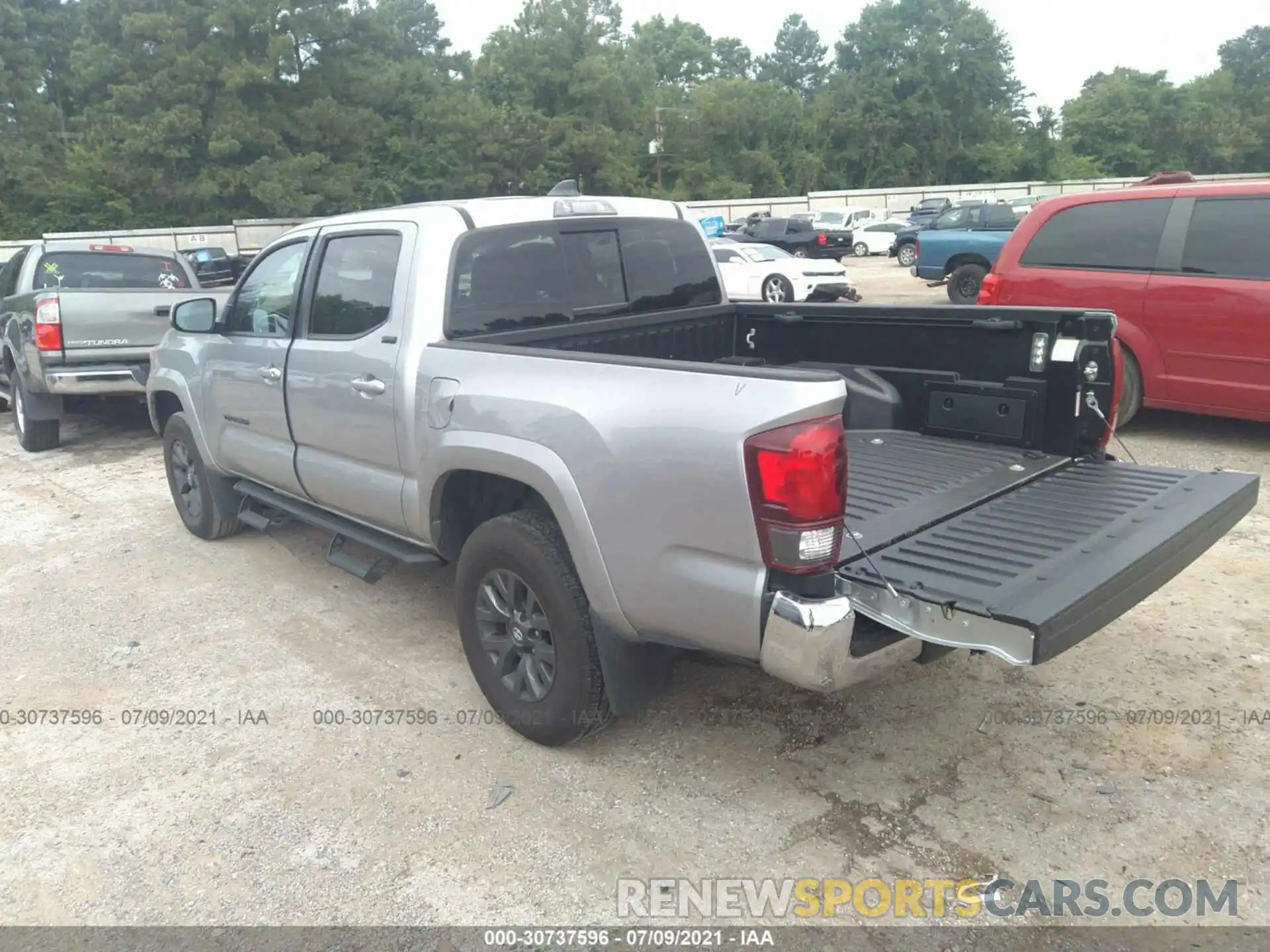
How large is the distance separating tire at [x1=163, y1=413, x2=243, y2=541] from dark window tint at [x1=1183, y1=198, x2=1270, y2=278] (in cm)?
684

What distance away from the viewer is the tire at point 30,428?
8.88m

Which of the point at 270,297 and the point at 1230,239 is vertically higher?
the point at 1230,239

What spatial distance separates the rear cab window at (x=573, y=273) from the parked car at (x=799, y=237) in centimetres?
2521

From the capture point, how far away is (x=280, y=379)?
462cm

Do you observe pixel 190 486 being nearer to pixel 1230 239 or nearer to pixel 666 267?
pixel 666 267

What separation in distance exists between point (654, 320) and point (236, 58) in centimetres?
5339

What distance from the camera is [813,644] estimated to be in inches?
102

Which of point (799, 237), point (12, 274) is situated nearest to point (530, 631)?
point (12, 274)

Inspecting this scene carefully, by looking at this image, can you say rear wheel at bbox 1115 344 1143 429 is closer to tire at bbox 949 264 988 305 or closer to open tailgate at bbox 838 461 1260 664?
open tailgate at bbox 838 461 1260 664

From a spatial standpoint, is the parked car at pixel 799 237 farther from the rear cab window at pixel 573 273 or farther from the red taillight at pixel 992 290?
the rear cab window at pixel 573 273

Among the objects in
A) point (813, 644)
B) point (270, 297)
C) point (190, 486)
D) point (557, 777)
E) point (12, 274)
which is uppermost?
point (270, 297)

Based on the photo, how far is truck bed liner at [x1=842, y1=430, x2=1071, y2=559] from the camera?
3297mm

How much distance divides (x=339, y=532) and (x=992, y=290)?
5.73 metres

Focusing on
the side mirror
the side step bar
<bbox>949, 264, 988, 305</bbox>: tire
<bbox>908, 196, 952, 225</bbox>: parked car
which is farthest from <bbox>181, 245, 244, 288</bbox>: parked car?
<bbox>908, 196, 952, 225</bbox>: parked car
